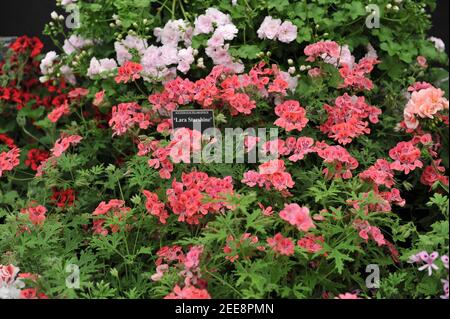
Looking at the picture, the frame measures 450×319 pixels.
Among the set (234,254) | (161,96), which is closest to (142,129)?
(161,96)

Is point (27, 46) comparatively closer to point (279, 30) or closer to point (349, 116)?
point (279, 30)

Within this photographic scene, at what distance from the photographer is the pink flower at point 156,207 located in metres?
2.52

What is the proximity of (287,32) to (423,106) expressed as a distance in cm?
75

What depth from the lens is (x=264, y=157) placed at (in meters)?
2.84

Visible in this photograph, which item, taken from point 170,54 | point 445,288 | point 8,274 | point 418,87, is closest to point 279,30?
point 170,54

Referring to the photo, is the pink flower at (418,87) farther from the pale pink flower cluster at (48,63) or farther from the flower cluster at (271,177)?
the pale pink flower cluster at (48,63)

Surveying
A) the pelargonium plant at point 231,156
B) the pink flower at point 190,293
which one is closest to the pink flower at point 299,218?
Answer: the pelargonium plant at point 231,156

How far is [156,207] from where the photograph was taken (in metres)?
2.53

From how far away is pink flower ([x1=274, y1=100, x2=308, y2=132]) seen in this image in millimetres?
2900

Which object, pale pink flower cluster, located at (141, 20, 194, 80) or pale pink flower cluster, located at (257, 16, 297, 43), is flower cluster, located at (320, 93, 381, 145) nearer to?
pale pink flower cluster, located at (257, 16, 297, 43)

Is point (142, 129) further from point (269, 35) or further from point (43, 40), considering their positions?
point (43, 40)
